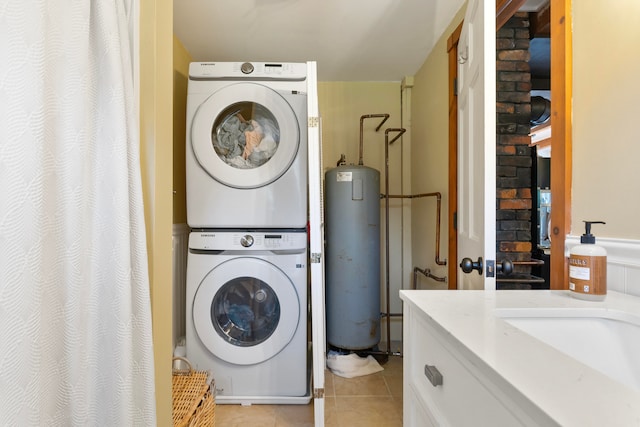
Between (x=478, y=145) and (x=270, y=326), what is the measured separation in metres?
1.39

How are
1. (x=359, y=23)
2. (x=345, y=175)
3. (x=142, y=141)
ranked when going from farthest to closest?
(x=345, y=175) < (x=359, y=23) < (x=142, y=141)

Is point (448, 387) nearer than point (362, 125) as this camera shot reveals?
Yes

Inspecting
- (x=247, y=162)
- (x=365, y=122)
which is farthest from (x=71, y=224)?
(x=365, y=122)

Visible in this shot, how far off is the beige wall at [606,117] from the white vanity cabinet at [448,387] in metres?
0.64

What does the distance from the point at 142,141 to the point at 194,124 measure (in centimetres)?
90

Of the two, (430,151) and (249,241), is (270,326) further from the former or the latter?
(430,151)

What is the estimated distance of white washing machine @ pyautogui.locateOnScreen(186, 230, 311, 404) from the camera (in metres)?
1.64

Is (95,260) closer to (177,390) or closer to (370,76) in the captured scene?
(177,390)

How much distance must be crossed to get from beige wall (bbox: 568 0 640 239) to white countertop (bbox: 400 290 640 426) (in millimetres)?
257

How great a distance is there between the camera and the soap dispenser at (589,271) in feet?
2.43

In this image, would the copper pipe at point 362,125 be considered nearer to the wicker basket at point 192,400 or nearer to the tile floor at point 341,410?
the tile floor at point 341,410

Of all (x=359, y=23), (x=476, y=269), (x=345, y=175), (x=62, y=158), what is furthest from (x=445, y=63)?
(x=62, y=158)

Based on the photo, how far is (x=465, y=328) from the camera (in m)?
0.58

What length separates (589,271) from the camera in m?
0.75
